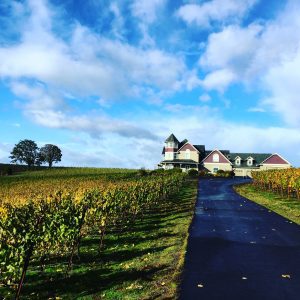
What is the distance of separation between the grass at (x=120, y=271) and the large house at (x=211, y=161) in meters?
74.7

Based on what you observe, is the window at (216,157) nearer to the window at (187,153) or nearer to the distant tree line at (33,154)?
the window at (187,153)

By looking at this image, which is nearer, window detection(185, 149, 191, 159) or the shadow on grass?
the shadow on grass

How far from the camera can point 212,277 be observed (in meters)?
11.7

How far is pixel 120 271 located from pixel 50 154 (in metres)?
132

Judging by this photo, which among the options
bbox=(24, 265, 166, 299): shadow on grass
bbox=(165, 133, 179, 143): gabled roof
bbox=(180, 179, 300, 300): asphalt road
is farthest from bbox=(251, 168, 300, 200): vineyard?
bbox=(165, 133, 179, 143): gabled roof

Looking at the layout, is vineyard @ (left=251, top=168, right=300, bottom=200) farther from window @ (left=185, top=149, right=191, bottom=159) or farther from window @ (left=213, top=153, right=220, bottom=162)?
window @ (left=185, top=149, right=191, bottom=159)

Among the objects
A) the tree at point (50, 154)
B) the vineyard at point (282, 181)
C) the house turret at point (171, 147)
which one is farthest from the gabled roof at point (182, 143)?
the tree at point (50, 154)

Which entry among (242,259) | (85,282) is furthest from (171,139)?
(85,282)

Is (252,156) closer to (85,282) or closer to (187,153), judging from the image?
(187,153)

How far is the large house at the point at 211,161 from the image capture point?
309 feet

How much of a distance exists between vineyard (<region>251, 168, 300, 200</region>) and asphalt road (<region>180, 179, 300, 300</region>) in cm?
1424

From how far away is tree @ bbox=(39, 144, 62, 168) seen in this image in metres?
140

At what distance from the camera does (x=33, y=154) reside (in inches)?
5468

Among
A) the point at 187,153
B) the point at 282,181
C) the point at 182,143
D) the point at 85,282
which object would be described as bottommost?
the point at 85,282
